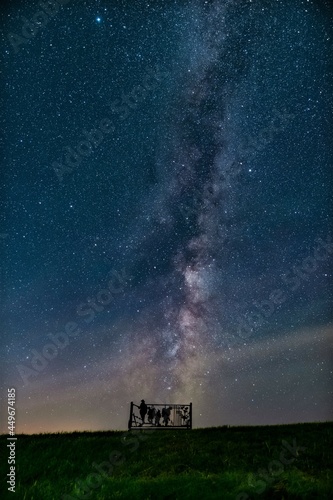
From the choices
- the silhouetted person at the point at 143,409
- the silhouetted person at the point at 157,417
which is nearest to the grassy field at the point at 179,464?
the silhouetted person at the point at 157,417

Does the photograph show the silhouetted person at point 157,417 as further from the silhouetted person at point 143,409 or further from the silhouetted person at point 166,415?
the silhouetted person at point 143,409

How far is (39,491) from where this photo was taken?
299 inches

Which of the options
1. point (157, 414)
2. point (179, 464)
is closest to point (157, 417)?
point (157, 414)

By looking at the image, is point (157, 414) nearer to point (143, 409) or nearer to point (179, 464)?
point (143, 409)

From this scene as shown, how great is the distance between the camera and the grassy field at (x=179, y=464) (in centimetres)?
707

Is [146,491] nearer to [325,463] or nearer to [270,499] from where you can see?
[270,499]

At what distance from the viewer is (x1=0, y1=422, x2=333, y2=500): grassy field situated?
23.2 feet

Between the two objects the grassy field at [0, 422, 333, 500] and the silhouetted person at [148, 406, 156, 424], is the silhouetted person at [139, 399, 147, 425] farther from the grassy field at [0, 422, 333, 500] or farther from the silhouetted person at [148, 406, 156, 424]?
the grassy field at [0, 422, 333, 500]

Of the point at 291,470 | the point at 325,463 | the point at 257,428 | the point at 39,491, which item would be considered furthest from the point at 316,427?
the point at 39,491

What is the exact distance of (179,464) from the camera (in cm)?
987

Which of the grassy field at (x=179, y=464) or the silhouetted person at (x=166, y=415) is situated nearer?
the grassy field at (x=179, y=464)

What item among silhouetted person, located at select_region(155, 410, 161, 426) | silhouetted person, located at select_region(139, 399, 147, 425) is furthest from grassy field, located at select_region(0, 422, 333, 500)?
silhouetted person, located at select_region(139, 399, 147, 425)

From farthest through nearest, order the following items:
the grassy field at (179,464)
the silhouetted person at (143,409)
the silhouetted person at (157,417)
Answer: the silhouetted person at (143,409), the silhouetted person at (157,417), the grassy field at (179,464)

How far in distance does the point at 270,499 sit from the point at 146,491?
1.98m
